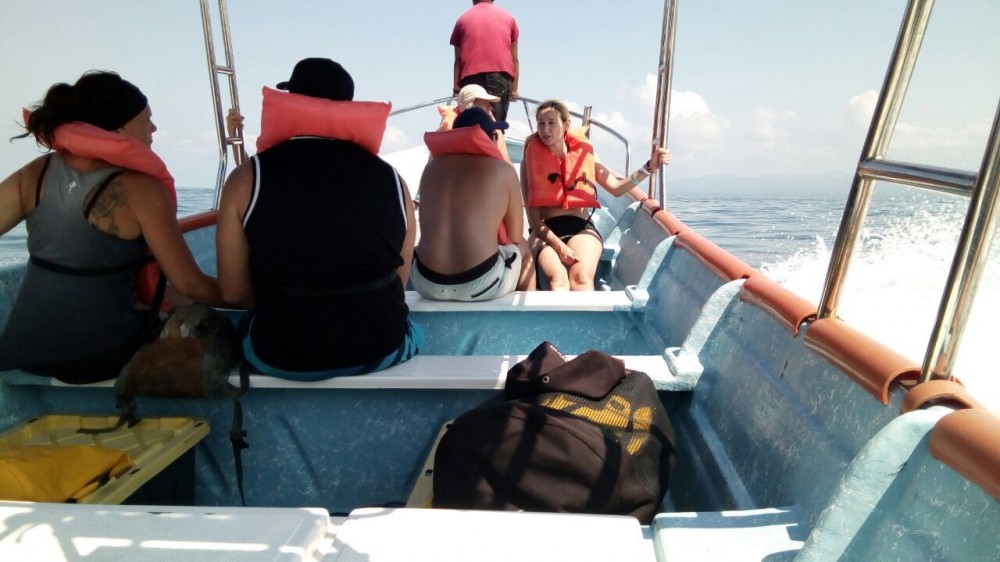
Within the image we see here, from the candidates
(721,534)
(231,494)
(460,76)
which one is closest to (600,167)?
(460,76)

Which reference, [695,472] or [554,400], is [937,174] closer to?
[554,400]

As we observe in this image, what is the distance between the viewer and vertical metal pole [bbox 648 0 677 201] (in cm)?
295

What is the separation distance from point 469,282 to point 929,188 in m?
1.67

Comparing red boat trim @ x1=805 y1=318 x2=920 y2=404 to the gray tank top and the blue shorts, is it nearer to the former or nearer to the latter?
the blue shorts

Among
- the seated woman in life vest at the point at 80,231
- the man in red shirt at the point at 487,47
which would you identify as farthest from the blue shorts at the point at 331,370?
the man in red shirt at the point at 487,47

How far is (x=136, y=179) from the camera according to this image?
5.91 ft

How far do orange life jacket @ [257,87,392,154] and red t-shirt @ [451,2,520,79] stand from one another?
12.5ft

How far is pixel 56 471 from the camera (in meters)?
1.32

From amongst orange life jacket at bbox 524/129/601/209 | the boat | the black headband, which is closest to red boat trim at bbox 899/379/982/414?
the boat

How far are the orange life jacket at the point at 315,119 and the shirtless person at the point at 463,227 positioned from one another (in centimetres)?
68

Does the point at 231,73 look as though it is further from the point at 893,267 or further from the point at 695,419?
the point at 893,267

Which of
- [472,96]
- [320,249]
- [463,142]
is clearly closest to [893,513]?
[320,249]

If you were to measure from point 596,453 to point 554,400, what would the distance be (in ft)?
0.68

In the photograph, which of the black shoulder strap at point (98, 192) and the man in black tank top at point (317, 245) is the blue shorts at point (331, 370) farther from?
the black shoulder strap at point (98, 192)
